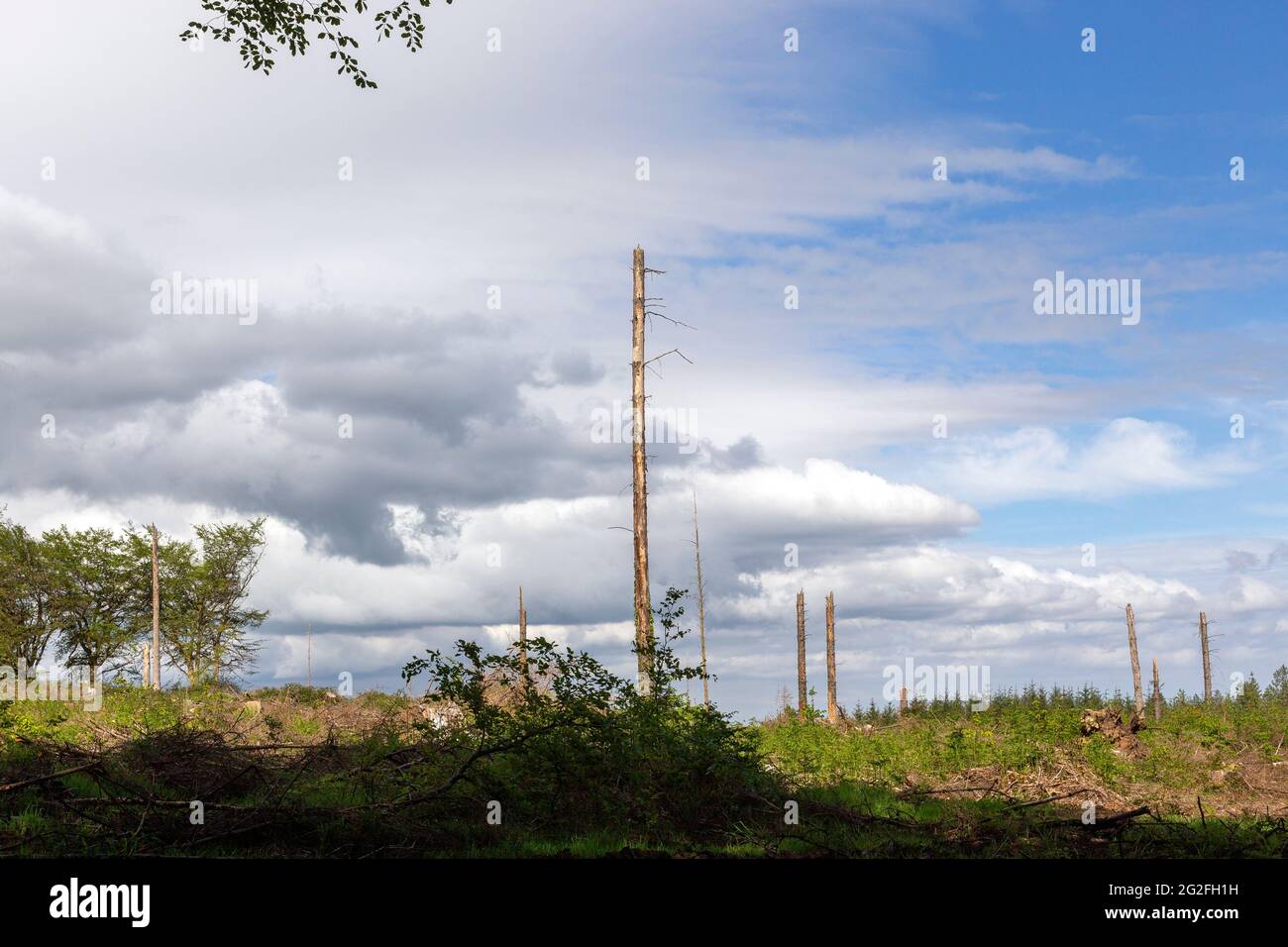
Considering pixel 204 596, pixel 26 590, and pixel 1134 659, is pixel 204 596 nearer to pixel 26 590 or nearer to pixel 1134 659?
pixel 26 590

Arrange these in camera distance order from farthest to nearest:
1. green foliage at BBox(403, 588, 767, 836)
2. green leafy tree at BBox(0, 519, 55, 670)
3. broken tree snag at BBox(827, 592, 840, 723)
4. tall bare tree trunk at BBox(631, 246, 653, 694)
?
green leafy tree at BBox(0, 519, 55, 670) → broken tree snag at BBox(827, 592, 840, 723) → tall bare tree trunk at BBox(631, 246, 653, 694) → green foliage at BBox(403, 588, 767, 836)

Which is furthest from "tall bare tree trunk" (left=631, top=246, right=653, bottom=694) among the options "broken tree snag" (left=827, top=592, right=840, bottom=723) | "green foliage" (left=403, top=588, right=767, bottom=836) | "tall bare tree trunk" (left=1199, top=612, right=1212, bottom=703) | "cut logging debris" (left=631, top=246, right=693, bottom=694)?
"tall bare tree trunk" (left=1199, top=612, right=1212, bottom=703)

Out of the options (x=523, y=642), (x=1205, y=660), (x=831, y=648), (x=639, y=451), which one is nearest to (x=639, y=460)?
(x=639, y=451)

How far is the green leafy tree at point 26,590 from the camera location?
57906 millimetres

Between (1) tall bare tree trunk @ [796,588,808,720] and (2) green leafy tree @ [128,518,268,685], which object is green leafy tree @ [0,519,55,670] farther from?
(1) tall bare tree trunk @ [796,588,808,720]

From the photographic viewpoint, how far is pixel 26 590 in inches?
2323

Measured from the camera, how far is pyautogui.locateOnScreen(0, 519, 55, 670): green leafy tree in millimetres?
57906

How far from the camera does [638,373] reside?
81.1 ft

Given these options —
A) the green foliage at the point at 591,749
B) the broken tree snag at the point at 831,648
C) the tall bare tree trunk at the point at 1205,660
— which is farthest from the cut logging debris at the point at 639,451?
the tall bare tree trunk at the point at 1205,660

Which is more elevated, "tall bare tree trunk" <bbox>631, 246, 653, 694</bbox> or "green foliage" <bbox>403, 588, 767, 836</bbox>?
"tall bare tree trunk" <bbox>631, 246, 653, 694</bbox>

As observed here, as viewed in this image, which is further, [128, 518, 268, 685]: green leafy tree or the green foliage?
[128, 518, 268, 685]: green leafy tree

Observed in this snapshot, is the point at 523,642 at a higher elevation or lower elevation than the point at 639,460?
lower

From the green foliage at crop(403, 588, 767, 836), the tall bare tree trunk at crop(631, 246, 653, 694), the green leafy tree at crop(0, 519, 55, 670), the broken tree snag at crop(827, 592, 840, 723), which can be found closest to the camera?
the green foliage at crop(403, 588, 767, 836)
